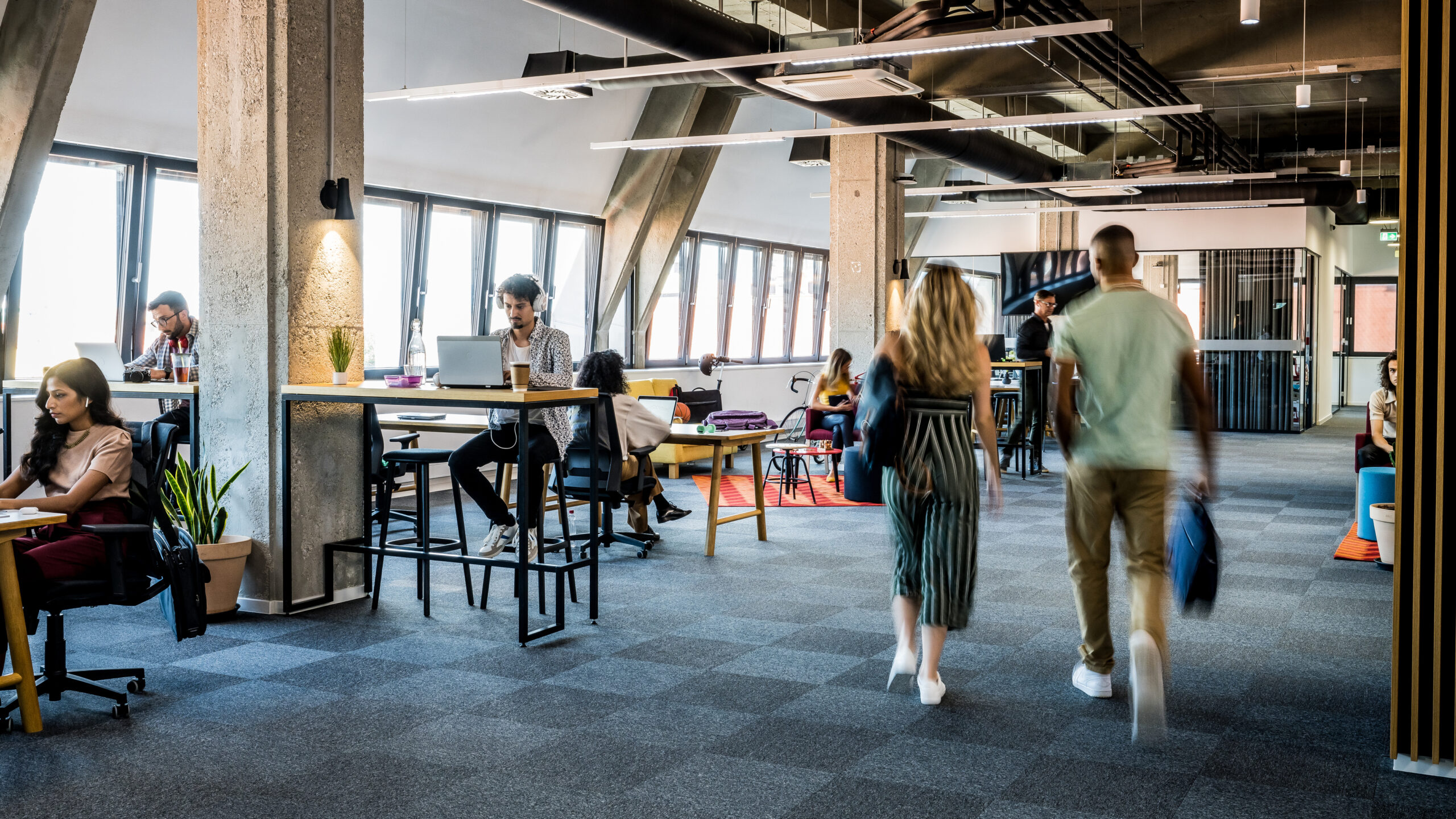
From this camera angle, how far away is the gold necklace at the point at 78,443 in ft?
14.9

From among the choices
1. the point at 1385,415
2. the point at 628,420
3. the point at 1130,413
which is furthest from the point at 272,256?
the point at 1385,415

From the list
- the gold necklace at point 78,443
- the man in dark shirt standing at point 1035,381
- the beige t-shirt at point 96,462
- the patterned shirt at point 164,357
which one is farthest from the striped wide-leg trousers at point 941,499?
the man in dark shirt standing at point 1035,381

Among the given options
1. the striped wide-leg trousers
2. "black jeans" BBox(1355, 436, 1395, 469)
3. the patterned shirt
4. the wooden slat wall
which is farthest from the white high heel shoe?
"black jeans" BBox(1355, 436, 1395, 469)

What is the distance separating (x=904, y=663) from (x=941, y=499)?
67cm

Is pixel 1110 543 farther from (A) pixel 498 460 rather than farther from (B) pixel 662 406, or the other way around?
(B) pixel 662 406

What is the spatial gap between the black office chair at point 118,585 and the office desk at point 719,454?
327 centimetres

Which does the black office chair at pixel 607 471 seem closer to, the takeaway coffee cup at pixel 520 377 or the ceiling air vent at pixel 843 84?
the takeaway coffee cup at pixel 520 377

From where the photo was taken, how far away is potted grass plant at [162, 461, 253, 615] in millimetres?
5578

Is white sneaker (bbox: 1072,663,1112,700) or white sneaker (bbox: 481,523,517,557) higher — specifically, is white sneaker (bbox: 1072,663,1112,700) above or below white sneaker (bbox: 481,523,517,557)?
below

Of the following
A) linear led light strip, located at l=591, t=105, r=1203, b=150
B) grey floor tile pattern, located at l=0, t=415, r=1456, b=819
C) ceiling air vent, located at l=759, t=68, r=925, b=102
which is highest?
linear led light strip, located at l=591, t=105, r=1203, b=150

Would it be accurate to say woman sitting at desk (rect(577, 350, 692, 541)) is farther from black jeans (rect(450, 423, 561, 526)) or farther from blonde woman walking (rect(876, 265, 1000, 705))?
blonde woman walking (rect(876, 265, 1000, 705))

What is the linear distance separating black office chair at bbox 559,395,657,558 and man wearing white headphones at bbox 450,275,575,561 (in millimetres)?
237

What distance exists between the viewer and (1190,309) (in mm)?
18094

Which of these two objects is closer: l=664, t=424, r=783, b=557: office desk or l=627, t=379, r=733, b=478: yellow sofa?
l=664, t=424, r=783, b=557: office desk
